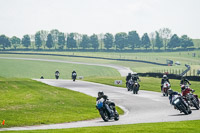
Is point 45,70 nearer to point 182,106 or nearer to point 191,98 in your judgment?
point 191,98

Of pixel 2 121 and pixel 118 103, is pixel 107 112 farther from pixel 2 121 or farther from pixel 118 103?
pixel 118 103

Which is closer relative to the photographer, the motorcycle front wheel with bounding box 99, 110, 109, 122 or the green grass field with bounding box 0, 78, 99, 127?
the motorcycle front wheel with bounding box 99, 110, 109, 122

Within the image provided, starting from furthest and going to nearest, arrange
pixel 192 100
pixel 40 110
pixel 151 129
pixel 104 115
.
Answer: pixel 192 100 < pixel 40 110 < pixel 104 115 < pixel 151 129

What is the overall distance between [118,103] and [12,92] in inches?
391

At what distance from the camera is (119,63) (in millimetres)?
→ 158000

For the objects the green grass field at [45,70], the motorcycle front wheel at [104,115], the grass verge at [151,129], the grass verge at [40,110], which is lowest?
the green grass field at [45,70]

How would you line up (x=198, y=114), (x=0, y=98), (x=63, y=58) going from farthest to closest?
1. (x=63, y=58)
2. (x=0, y=98)
3. (x=198, y=114)

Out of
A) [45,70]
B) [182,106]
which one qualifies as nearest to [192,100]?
[182,106]

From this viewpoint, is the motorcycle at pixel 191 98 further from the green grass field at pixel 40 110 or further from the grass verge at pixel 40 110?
the green grass field at pixel 40 110

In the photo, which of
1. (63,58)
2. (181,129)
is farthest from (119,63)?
(181,129)

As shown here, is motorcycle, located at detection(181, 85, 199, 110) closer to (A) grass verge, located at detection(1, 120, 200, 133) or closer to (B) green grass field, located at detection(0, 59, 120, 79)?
(A) grass verge, located at detection(1, 120, 200, 133)

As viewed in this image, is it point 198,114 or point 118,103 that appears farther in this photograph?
point 118,103

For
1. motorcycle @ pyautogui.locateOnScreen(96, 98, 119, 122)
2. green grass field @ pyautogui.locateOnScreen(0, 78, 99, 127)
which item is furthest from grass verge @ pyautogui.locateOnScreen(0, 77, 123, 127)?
motorcycle @ pyautogui.locateOnScreen(96, 98, 119, 122)

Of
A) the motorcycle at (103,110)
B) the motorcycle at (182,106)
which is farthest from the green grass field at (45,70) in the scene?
the motorcycle at (103,110)
